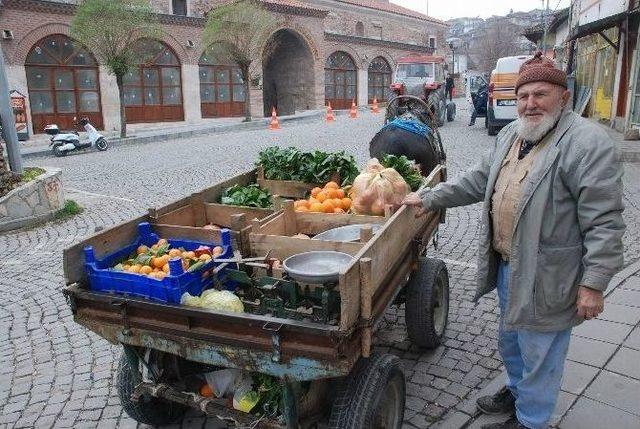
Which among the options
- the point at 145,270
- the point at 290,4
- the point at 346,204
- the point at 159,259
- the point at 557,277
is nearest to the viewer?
the point at 557,277

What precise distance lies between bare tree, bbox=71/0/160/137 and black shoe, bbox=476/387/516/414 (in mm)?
18037

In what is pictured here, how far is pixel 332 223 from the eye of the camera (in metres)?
3.82

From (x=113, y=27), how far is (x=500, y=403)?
18.2m

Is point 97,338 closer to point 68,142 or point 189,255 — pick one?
point 189,255

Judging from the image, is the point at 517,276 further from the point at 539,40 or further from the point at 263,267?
the point at 539,40

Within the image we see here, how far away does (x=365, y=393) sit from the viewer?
8.64ft

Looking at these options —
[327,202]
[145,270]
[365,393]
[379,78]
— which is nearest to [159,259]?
[145,270]

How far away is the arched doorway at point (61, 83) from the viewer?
21.1 metres

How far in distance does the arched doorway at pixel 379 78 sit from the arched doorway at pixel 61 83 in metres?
20.1

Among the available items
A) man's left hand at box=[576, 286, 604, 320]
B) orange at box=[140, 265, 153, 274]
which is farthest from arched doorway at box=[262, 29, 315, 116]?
man's left hand at box=[576, 286, 604, 320]

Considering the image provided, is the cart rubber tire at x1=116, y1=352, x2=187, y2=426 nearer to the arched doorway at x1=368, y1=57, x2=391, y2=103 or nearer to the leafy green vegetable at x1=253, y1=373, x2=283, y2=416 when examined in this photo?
the leafy green vegetable at x1=253, y1=373, x2=283, y2=416

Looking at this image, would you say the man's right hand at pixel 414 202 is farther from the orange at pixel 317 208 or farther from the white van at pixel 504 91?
the white van at pixel 504 91

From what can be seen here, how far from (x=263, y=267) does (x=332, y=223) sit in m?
0.99

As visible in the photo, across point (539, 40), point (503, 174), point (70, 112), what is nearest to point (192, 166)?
point (503, 174)
